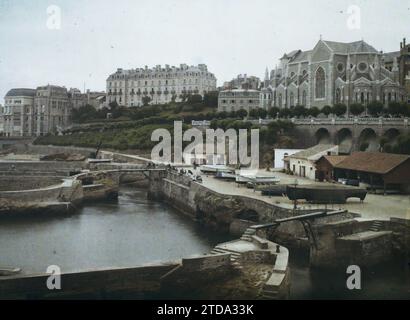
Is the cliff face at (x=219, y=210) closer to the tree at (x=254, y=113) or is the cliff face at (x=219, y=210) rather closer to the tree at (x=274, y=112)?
the tree at (x=274, y=112)

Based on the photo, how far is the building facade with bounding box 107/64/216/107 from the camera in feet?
287

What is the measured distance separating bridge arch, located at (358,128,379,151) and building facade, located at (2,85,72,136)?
55.1m

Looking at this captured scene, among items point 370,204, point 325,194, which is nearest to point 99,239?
point 325,194

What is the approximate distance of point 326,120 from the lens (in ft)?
153

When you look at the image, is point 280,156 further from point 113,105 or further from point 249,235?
point 113,105

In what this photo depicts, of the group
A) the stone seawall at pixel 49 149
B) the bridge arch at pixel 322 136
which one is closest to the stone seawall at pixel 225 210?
the bridge arch at pixel 322 136

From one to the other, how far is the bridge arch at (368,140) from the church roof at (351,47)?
14921 millimetres

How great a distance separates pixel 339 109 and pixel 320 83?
891cm

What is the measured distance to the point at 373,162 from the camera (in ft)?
93.6

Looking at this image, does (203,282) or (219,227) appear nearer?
(203,282)

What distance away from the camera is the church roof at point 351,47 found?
55.9 m
